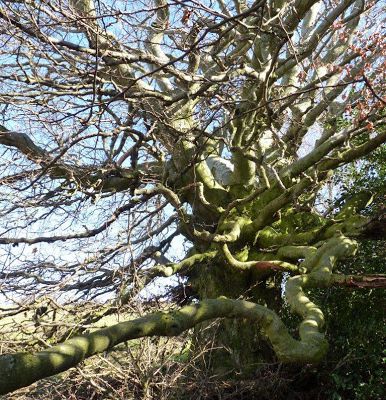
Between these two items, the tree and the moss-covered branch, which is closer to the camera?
the moss-covered branch

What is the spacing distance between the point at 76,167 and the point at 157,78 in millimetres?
2016

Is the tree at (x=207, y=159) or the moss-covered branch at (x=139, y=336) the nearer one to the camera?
the moss-covered branch at (x=139, y=336)

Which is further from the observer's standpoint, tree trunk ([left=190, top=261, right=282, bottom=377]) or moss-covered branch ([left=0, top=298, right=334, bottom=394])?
tree trunk ([left=190, top=261, right=282, bottom=377])

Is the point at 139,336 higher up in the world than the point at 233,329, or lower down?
lower down

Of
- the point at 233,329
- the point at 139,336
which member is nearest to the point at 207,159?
the point at 233,329

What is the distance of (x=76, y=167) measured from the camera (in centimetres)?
696

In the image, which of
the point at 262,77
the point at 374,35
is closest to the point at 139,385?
the point at 262,77

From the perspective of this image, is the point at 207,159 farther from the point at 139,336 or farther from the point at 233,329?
the point at 139,336

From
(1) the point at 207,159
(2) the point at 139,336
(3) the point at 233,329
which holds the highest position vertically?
(1) the point at 207,159

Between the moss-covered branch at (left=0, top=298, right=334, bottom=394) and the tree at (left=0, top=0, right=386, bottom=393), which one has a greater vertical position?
the tree at (left=0, top=0, right=386, bottom=393)

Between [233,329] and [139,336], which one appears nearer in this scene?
[139,336]

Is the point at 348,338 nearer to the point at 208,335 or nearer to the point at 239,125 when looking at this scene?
the point at 208,335

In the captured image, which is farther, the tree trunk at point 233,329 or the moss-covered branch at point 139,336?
the tree trunk at point 233,329

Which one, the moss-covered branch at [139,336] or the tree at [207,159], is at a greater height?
the tree at [207,159]
